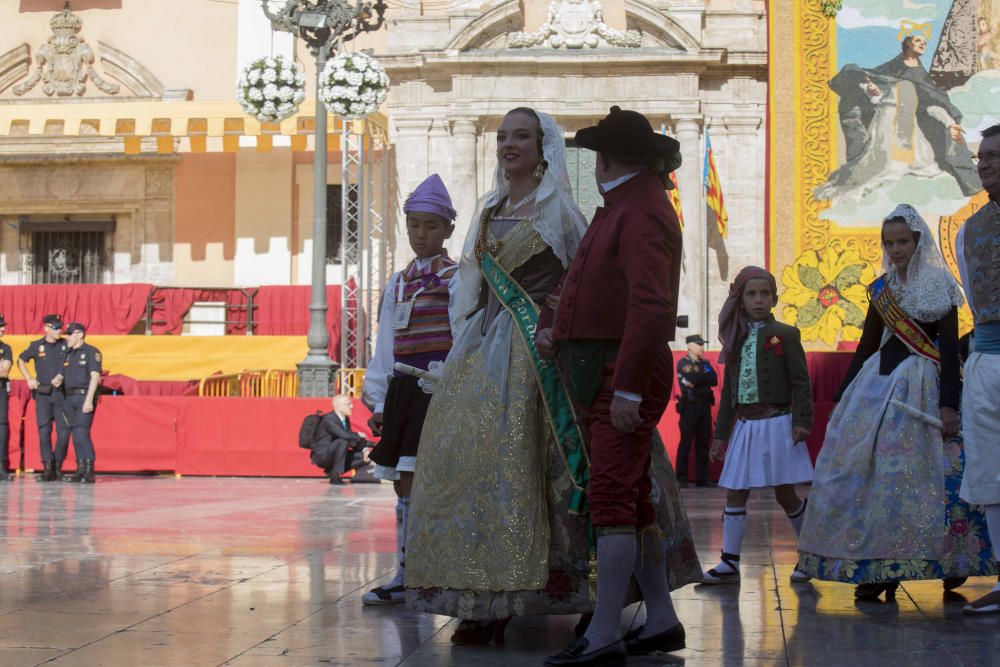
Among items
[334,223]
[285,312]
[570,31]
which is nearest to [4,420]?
[285,312]

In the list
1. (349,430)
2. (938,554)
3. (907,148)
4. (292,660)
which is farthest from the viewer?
(907,148)

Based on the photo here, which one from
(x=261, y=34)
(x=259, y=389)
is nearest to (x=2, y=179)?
(x=261, y=34)

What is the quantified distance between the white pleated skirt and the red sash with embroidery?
2.94 feet

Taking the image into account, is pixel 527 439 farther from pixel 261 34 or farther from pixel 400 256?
pixel 261 34

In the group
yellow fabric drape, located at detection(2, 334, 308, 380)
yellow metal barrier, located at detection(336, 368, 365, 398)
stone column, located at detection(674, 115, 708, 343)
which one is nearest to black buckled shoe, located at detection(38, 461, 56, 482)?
yellow metal barrier, located at detection(336, 368, 365, 398)

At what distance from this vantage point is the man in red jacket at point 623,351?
181 inches

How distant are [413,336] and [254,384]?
12.7m

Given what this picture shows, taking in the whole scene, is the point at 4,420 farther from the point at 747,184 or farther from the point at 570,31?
the point at 747,184

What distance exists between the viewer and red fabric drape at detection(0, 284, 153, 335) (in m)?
23.7

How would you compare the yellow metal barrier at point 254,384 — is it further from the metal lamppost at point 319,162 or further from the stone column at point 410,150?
the stone column at point 410,150

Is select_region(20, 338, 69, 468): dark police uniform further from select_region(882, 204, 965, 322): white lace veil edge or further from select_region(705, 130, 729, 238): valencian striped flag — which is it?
select_region(882, 204, 965, 322): white lace veil edge

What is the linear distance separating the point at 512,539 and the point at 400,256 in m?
17.6

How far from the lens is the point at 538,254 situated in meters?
5.21

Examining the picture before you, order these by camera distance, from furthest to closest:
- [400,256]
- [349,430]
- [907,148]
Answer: [400,256]
[907,148]
[349,430]
